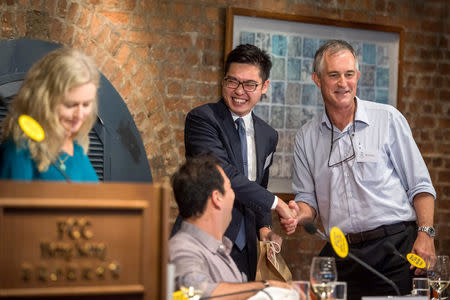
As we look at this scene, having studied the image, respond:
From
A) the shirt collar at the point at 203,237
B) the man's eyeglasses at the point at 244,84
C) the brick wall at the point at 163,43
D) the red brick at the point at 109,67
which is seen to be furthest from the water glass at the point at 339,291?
the red brick at the point at 109,67

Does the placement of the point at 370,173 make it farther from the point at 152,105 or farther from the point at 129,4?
the point at 129,4

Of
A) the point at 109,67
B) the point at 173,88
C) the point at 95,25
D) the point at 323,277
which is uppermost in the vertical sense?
the point at 95,25

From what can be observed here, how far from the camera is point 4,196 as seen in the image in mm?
1212

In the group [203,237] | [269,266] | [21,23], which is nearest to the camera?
[203,237]

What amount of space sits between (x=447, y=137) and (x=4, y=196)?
3.82m

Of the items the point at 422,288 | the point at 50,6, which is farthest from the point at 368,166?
the point at 50,6

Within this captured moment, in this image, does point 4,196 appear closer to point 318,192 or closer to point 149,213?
point 149,213

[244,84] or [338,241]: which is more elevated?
[244,84]

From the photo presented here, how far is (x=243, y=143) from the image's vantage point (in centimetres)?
295

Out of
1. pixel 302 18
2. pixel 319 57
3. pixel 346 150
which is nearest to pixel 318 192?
pixel 346 150

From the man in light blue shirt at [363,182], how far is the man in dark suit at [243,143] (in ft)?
0.55

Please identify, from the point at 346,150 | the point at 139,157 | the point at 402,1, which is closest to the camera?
the point at 346,150

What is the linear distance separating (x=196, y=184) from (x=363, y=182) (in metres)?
1.00

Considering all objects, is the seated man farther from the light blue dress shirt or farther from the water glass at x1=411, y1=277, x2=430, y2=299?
the light blue dress shirt
